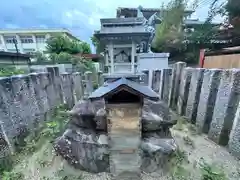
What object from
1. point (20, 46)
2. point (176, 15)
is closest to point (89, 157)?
point (176, 15)

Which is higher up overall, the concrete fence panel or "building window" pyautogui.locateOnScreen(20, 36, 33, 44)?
Result: "building window" pyautogui.locateOnScreen(20, 36, 33, 44)

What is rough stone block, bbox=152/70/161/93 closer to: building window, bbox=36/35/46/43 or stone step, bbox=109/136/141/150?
stone step, bbox=109/136/141/150

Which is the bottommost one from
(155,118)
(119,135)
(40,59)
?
(119,135)

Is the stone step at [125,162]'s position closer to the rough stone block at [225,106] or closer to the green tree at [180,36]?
the rough stone block at [225,106]

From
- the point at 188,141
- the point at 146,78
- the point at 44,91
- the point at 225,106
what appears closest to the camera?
the point at 225,106

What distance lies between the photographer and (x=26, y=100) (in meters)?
4.08

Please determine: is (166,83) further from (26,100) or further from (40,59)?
(40,59)

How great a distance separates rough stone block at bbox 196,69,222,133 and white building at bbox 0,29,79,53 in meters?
26.7

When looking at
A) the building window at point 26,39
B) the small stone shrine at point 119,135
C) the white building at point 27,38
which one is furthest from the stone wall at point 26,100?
the building window at point 26,39

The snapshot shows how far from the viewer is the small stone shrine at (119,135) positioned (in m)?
2.79

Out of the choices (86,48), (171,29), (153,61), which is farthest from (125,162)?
(86,48)

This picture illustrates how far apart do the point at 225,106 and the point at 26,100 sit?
Result: 200 inches

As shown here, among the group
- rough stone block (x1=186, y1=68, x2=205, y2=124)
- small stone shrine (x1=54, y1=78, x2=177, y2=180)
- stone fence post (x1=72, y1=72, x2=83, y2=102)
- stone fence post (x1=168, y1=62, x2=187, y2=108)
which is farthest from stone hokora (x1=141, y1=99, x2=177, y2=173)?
stone fence post (x1=72, y1=72, x2=83, y2=102)

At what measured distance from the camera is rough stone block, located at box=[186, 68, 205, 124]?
4.89 m
